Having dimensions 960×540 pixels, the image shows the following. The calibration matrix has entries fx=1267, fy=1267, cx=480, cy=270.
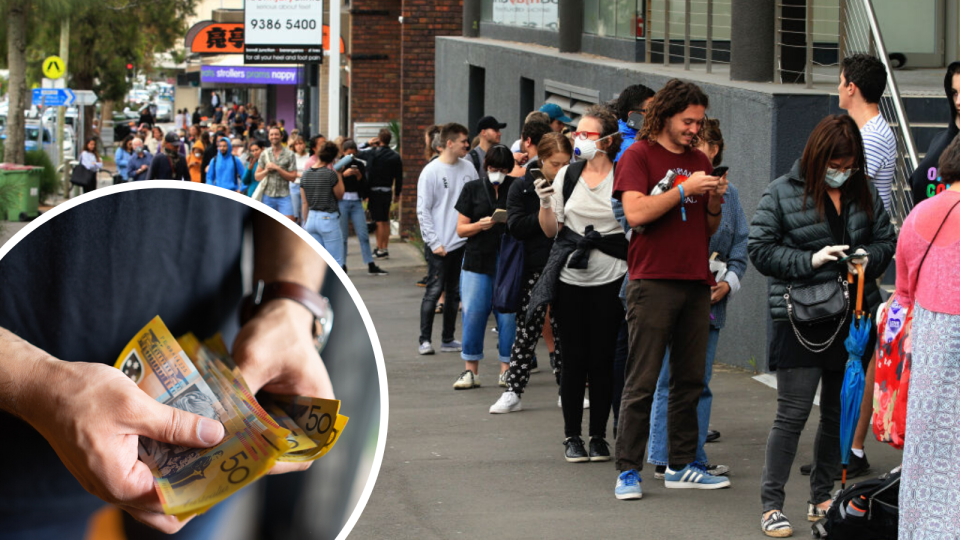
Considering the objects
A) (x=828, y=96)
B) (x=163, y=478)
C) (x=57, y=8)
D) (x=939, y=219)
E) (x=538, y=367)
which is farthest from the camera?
(x=57, y=8)

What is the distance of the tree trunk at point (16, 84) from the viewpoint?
96.4ft

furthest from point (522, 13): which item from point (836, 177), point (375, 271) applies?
point (836, 177)

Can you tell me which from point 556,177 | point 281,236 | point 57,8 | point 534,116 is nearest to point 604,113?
point 556,177

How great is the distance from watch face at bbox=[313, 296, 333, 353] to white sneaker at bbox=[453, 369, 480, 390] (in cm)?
705

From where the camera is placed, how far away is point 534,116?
899 cm

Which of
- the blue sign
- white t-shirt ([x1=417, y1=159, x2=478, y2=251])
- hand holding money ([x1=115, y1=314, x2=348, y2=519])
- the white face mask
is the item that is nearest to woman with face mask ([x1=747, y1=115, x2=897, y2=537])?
the white face mask

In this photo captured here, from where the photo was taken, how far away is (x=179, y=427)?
1.76 m

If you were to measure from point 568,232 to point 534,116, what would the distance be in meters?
2.56

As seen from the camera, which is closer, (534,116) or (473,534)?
(473,534)

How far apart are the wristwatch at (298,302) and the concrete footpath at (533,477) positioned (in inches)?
150

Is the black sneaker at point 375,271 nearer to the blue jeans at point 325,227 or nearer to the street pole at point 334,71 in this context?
the street pole at point 334,71

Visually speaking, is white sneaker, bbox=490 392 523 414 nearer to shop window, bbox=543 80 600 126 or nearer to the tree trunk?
shop window, bbox=543 80 600 126

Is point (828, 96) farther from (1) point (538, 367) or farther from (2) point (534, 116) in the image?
(1) point (538, 367)

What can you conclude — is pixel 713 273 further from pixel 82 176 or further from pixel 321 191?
pixel 82 176
